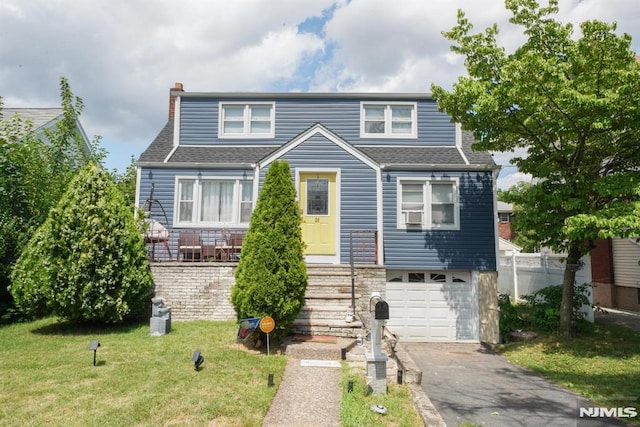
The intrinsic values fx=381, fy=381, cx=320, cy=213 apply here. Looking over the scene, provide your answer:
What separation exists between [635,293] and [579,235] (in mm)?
8621

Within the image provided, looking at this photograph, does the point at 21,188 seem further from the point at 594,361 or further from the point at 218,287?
the point at 594,361

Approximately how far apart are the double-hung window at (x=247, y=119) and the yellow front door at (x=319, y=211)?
2.92 m

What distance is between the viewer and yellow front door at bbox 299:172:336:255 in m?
11.0

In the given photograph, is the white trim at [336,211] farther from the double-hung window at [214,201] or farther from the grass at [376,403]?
the grass at [376,403]

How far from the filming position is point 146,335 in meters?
7.98

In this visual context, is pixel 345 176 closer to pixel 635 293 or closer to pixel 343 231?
pixel 343 231

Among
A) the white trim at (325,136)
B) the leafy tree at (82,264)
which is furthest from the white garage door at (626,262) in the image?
the leafy tree at (82,264)

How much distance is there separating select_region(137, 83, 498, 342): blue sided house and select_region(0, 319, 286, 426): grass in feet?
11.2

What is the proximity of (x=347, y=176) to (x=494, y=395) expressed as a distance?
6.69 metres

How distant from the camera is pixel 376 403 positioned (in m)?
4.93

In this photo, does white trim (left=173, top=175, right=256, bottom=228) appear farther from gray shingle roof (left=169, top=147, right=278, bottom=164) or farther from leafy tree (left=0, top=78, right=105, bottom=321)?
leafy tree (left=0, top=78, right=105, bottom=321)

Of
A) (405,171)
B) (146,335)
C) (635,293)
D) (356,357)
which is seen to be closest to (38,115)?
(146,335)

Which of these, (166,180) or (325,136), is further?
(166,180)

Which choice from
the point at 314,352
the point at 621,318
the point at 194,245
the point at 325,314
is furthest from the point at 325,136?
the point at 621,318
